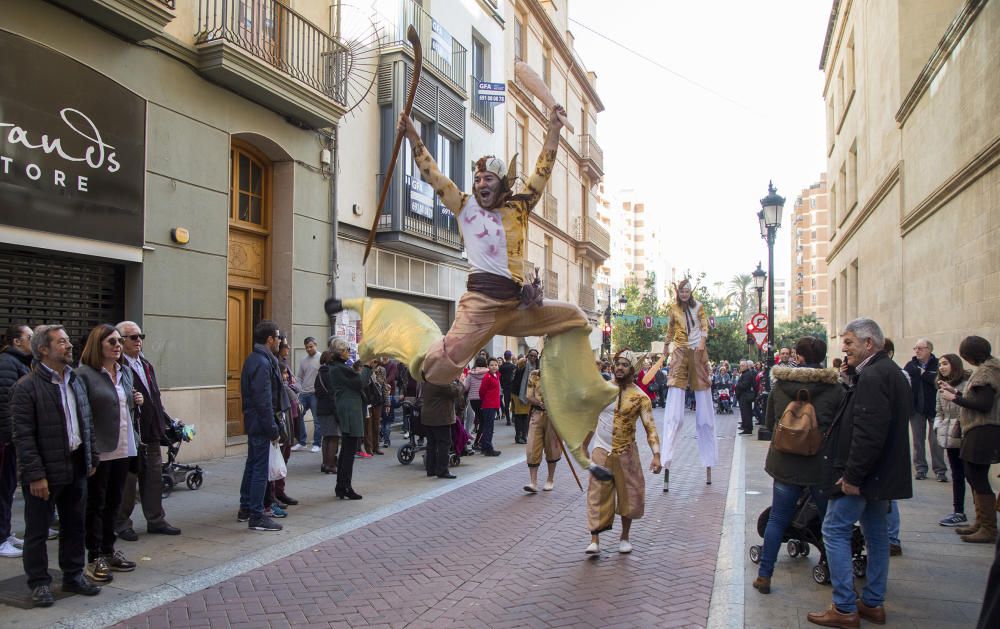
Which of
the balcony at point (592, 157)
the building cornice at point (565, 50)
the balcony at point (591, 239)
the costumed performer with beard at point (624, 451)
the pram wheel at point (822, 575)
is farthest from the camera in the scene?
the balcony at point (592, 157)

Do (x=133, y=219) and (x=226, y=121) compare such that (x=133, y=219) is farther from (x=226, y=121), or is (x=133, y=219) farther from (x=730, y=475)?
(x=730, y=475)

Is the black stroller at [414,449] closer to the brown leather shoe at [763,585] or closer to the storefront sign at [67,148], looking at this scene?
the storefront sign at [67,148]

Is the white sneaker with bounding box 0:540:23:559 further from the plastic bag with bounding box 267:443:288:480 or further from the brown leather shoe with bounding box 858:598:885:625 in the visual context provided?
the brown leather shoe with bounding box 858:598:885:625

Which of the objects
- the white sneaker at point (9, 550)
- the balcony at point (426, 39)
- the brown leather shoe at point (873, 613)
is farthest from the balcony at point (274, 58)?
the brown leather shoe at point (873, 613)

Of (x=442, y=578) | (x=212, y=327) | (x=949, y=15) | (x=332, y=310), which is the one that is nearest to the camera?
(x=332, y=310)

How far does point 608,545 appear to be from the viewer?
694 cm

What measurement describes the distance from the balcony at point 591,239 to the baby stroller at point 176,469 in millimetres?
27099

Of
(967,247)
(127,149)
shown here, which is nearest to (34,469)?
(127,149)

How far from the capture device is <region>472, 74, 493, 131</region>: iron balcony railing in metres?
21.6

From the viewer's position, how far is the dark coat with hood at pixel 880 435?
461 cm

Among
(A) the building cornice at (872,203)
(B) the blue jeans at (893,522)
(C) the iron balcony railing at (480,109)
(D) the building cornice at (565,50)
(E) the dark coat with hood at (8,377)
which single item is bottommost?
(B) the blue jeans at (893,522)

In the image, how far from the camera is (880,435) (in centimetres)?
461

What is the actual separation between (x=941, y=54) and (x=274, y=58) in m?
11.4

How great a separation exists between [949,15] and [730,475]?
10657mm
